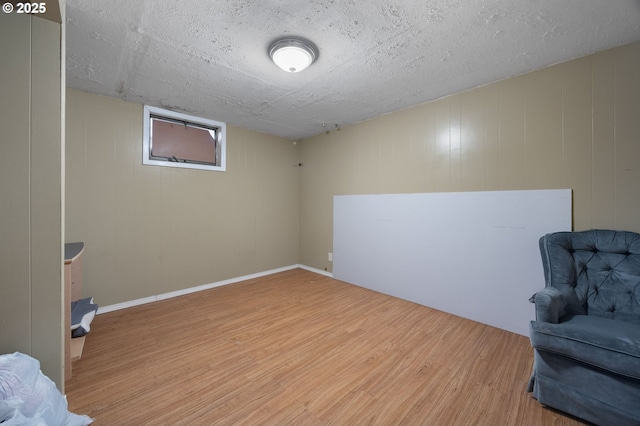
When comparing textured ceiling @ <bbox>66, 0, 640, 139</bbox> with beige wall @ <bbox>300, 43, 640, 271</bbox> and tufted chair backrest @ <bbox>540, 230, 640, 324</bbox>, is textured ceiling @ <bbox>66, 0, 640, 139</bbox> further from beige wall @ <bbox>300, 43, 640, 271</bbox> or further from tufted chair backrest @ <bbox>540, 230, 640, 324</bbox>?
tufted chair backrest @ <bbox>540, 230, 640, 324</bbox>

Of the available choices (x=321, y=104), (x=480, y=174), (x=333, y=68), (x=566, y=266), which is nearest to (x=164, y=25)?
(x=333, y=68)

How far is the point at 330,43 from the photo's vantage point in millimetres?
1788

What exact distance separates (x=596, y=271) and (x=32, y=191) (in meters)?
3.36

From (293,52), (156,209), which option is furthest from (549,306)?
(156,209)

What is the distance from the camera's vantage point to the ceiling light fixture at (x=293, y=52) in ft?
5.74

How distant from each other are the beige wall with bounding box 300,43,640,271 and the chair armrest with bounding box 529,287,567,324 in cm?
85

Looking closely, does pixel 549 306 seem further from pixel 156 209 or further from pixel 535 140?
pixel 156 209

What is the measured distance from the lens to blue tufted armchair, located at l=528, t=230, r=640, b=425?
1.18 metres

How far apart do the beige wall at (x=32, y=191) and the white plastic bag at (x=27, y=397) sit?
135 mm

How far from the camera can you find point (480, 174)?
2.43 metres

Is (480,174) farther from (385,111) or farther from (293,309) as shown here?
(293,309)

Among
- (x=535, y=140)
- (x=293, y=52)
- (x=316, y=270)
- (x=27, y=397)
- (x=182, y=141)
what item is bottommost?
(x=316, y=270)

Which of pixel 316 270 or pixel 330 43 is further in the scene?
pixel 316 270

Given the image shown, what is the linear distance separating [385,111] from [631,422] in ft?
9.95
